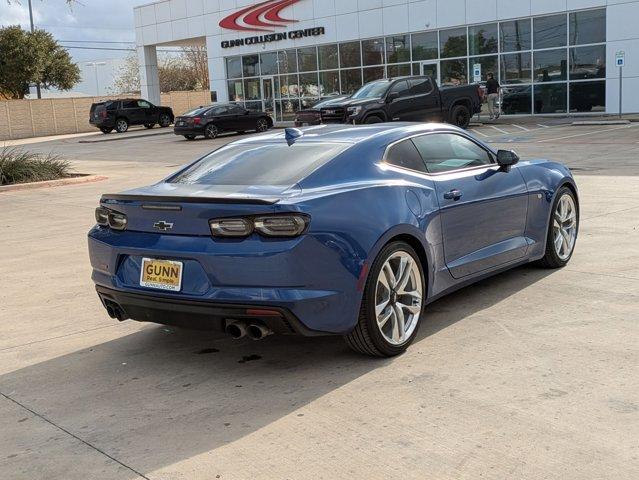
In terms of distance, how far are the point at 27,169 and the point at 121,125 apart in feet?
83.1

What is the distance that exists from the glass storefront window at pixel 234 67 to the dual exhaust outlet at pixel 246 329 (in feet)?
123

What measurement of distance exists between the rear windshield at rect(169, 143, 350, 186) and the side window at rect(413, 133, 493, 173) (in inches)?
28.0

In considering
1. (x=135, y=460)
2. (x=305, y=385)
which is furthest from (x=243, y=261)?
(x=135, y=460)

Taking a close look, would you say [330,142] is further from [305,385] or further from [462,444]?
[462,444]

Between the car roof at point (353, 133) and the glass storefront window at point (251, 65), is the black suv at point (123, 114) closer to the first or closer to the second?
the glass storefront window at point (251, 65)

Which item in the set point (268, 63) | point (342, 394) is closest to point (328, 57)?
point (268, 63)

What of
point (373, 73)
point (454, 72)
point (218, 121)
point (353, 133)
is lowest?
point (353, 133)

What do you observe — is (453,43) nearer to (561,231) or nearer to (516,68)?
(516,68)

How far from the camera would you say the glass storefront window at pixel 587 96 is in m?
27.8

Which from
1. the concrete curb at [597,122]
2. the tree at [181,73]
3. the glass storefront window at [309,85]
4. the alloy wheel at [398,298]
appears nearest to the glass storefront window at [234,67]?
the glass storefront window at [309,85]

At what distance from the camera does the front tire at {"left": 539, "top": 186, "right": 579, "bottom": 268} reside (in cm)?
674

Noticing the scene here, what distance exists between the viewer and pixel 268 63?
39031 mm

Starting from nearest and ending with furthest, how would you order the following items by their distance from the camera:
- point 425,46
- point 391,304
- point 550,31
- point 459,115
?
point 391,304 < point 459,115 < point 550,31 < point 425,46

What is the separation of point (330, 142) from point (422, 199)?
2.57 feet
